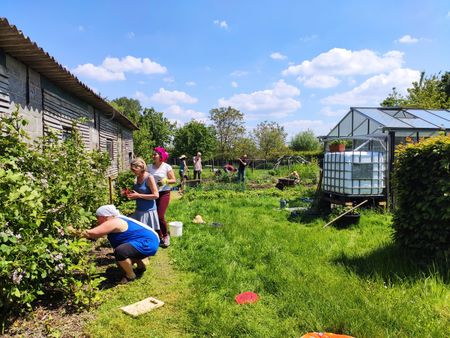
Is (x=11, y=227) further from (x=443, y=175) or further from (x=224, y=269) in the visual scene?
(x=443, y=175)

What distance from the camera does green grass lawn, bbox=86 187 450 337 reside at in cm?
295

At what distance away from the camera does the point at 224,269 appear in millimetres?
4410

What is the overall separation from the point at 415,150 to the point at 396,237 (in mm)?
1266

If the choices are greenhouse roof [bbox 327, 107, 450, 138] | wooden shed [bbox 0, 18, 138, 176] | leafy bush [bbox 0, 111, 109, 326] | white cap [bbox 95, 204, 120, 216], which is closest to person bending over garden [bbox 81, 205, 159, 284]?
white cap [bbox 95, 204, 120, 216]

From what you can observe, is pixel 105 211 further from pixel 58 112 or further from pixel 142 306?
pixel 58 112

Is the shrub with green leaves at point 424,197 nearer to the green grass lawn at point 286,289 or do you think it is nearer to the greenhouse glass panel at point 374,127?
the green grass lawn at point 286,289

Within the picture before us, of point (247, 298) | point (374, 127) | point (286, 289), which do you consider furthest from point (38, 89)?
point (374, 127)

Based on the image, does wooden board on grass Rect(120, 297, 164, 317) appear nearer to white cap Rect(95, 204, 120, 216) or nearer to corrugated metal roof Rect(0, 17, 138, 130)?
white cap Rect(95, 204, 120, 216)

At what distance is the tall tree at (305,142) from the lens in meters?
39.8

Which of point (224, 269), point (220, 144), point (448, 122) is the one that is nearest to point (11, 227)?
point (224, 269)

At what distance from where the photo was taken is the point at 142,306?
3438 millimetres

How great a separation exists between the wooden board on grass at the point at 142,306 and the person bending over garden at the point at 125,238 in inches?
24.8

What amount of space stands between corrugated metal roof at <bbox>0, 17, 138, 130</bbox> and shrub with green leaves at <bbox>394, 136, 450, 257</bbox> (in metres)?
5.43

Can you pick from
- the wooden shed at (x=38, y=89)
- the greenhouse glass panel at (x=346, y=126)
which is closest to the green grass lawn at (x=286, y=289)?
the wooden shed at (x=38, y=89)
